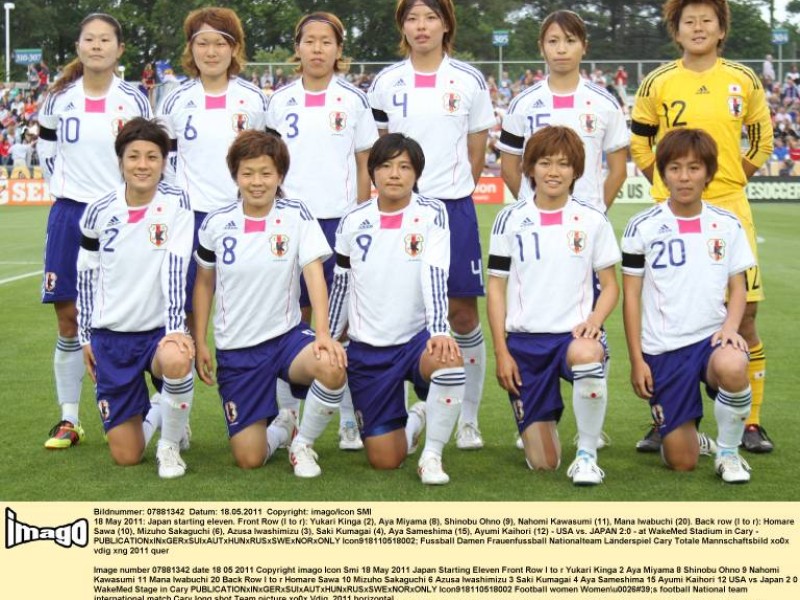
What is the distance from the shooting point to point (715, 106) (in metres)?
Answer: 6.02

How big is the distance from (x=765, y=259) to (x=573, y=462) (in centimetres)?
1058

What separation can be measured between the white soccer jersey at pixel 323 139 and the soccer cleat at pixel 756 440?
224 centimetres

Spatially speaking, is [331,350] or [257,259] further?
[257,259]

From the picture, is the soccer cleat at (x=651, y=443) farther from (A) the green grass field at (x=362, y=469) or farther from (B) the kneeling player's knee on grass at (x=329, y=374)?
(B) the kneeling player's knee on grass at (x=329, y=374)

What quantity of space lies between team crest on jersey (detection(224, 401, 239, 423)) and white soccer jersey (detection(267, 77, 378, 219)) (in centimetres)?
107

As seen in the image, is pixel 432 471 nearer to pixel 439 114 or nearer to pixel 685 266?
pixel 685 266

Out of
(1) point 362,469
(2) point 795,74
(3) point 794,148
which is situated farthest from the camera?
(2) point 795,74

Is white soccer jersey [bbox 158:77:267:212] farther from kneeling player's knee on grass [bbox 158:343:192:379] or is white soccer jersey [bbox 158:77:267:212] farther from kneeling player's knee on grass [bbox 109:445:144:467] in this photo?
kneeling player's knee on grass [bbox 109:445:144:467]

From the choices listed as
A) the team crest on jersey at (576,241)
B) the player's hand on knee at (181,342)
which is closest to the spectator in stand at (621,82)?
the team crest on jersey at (576,241)

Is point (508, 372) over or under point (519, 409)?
over

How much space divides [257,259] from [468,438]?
4.66ft

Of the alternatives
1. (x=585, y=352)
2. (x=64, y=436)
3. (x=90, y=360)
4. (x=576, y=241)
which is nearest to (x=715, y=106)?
(x=576, y=241)

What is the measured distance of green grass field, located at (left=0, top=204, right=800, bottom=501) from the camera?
523cm

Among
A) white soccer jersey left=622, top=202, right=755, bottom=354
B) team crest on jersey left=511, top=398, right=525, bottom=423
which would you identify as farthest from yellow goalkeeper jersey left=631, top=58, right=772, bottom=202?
team crest on jersey left=511, top=398, right=525, bottom=423
